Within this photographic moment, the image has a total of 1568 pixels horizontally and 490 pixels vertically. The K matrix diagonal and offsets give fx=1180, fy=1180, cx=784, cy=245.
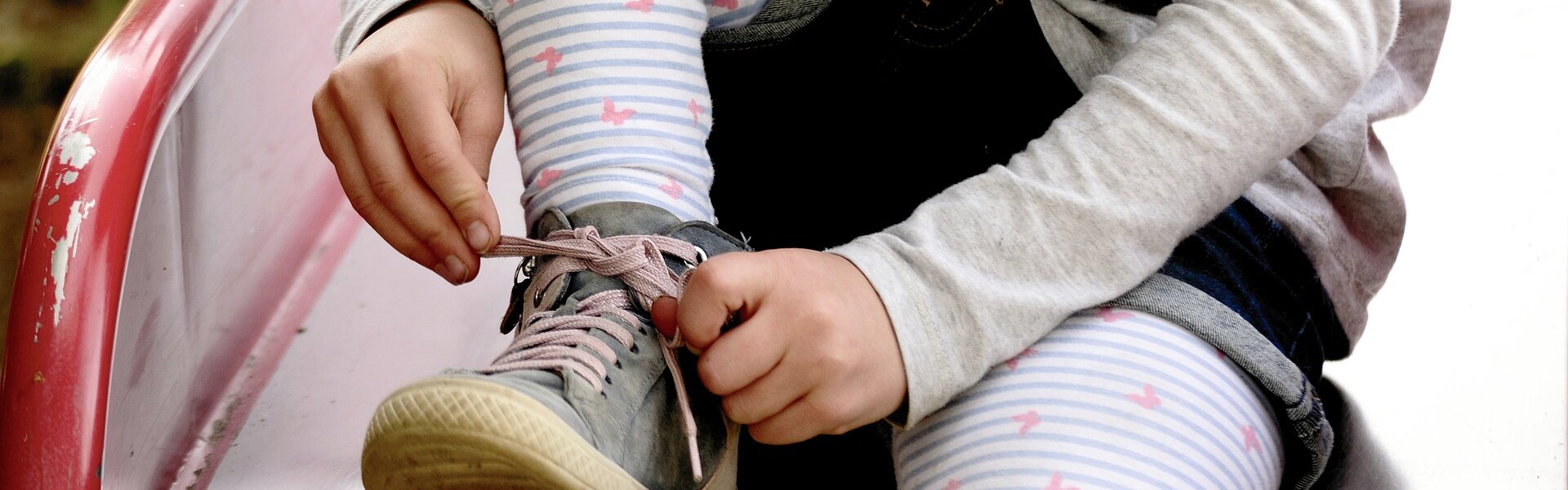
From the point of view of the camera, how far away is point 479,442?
33cm

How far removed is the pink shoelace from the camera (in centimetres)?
39

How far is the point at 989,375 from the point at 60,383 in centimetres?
37

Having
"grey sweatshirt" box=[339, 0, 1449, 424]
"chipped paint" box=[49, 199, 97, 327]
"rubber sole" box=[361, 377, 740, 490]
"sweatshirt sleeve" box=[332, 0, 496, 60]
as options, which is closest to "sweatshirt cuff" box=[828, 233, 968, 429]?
"grey sweatshirt" box=[339, 0, 1449, 424]

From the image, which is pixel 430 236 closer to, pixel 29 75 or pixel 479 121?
pixel 479 121

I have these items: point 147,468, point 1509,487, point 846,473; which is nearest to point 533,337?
point 846,473

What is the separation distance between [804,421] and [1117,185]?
0.44 ft

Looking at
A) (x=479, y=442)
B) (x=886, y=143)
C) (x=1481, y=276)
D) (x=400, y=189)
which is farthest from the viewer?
(x=1481, y=276)

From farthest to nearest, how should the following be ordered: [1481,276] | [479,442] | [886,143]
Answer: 1. [1481,276]
2. [886,143]
3. [479,442]

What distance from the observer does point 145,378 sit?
628 mm

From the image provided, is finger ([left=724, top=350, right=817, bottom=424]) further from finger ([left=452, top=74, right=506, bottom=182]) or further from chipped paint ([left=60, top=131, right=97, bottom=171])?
chipped paint ([left=60, top=131, right=97, bottom=171])

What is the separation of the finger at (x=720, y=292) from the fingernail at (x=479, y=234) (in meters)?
0.09

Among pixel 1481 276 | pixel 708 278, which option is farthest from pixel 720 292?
pixel 1481 276

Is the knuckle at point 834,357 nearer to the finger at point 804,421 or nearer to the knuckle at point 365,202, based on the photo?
the finger at point 804,421

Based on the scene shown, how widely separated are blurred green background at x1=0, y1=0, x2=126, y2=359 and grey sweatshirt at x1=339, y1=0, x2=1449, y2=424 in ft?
2.31
